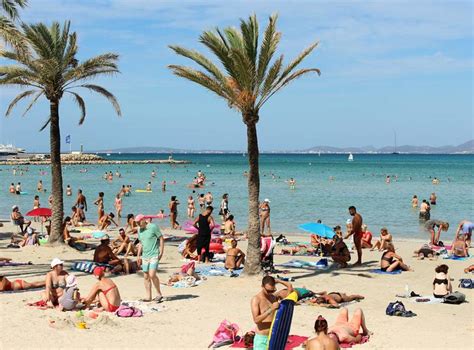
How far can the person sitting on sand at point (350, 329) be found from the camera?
8.48 metres

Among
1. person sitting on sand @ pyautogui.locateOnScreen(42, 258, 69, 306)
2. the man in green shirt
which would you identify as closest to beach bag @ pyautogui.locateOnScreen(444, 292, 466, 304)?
the man in green shirt

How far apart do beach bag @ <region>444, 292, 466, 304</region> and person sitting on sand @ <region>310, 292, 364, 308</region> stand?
161 centimetres

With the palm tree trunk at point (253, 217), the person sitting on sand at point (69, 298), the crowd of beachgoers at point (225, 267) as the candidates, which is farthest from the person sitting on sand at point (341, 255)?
the person sitting on sand at point (69, 298)

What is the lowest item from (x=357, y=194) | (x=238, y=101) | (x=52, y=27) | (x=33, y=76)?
(x=357, y=194)

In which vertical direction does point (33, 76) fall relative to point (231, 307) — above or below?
above

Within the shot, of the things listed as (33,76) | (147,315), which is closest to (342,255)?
(147,315)

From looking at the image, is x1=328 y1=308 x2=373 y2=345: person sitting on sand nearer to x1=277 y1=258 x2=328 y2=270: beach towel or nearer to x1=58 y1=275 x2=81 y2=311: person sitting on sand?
x1=58 y1=275 x2=81 y2=311: person sitting on sand

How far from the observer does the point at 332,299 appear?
35.9 feet

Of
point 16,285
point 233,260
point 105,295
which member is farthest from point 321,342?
point 233,260

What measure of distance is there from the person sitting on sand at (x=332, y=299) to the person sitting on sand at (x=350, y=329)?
1.84 metres

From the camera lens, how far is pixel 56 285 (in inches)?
412

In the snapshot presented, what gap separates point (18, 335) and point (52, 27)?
10.6 meters

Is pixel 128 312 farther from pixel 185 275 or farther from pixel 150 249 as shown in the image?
pixel 185 275

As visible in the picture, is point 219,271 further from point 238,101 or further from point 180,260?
point 238,101
